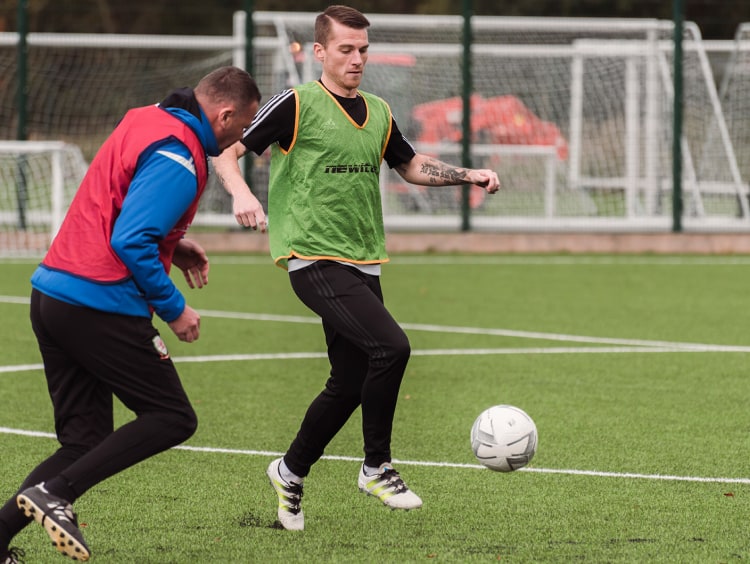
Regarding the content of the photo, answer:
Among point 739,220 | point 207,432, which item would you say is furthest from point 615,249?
point 207,432

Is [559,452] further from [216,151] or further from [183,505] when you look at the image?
[216,151]

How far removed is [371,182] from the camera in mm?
5570

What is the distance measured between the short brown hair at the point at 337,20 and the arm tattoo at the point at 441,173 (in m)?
0.68

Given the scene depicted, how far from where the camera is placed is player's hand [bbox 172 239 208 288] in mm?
4891

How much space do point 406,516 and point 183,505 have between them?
91cm

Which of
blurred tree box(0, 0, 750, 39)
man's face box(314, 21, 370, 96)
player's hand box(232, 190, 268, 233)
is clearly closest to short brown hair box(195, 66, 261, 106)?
player's hand box(232, 190, 268, 233)

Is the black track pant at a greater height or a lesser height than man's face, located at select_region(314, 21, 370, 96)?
lesser

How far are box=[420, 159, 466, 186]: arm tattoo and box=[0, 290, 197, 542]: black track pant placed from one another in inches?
67.3

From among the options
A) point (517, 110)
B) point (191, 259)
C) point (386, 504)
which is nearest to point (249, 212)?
point (191, 259)

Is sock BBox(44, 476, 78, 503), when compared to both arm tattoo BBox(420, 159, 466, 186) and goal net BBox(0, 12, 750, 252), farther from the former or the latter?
goal net BBox(0, 12, 750, 252)

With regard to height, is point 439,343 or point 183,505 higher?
point 183,505

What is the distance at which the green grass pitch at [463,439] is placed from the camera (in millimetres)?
5059

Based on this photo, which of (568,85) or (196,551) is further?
(568,85)

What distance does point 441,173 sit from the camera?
5.83m
